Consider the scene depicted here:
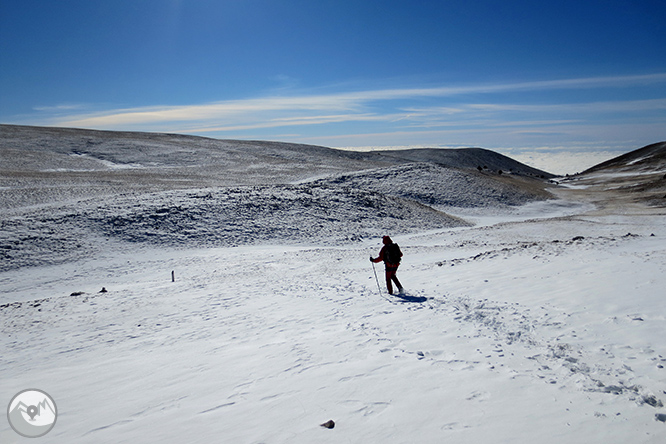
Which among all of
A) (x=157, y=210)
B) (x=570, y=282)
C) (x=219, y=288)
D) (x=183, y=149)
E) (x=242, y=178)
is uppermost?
(x=183, y=149)

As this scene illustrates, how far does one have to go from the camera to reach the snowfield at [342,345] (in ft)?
16.3

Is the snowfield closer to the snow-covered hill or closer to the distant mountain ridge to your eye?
the snow-covered hill

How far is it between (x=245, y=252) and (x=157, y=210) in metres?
9.67

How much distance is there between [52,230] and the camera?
965 inches

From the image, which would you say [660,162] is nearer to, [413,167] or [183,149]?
[413,167]

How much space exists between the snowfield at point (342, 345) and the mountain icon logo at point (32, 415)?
14cm

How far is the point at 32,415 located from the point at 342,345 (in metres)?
5.13

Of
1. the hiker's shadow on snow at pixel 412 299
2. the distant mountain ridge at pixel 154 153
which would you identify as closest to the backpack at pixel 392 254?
the hiker's shadow on snow at pixel 412 299

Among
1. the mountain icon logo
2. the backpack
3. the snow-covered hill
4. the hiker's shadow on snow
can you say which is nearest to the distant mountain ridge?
the snow-covered hill

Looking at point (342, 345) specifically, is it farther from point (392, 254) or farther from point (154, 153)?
point (154, 153)

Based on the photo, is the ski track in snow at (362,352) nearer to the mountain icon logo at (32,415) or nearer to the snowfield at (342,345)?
the snowfield at (342,345)

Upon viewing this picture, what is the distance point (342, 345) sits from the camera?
788 cm

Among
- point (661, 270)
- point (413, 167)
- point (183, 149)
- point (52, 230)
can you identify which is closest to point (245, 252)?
point (52, 230)

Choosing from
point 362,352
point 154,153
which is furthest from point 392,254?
point 154,153
